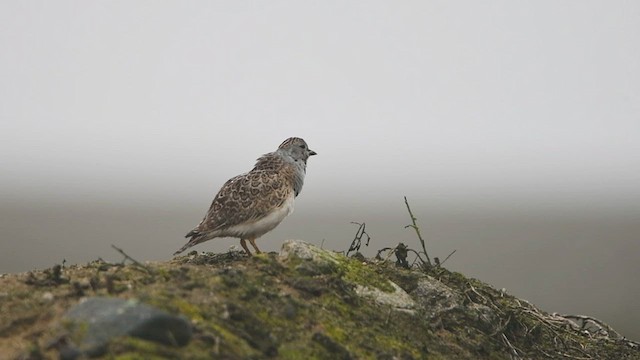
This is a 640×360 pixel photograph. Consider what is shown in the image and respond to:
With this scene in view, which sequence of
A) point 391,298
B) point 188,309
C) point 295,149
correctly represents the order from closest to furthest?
point 188,309 → point 391,298 → point 295,149

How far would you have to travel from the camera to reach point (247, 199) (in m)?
12.4

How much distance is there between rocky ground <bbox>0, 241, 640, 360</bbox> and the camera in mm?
A: 6082

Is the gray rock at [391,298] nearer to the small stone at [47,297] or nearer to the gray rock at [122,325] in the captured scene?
the gray rock at [122,325]

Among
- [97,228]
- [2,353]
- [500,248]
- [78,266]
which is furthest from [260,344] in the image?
[97,228]

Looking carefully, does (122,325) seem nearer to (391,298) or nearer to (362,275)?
(391,298)

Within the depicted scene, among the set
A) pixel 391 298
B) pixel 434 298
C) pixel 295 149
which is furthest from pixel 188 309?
pixel 295 149

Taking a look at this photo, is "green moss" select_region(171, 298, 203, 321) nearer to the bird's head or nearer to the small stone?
the small stone

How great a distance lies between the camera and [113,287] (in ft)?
23.7

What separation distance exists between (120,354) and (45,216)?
132ft

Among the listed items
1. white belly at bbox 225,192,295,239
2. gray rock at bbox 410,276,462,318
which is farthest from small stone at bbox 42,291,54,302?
white belly at bbox 225,192,295,239

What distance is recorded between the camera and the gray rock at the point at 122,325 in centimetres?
595

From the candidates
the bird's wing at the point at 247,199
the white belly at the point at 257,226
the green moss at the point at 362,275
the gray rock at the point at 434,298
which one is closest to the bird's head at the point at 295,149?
the bird's wing at the point at 247,199

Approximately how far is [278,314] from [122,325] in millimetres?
1773

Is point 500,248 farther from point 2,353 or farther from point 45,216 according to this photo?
point 2,353
